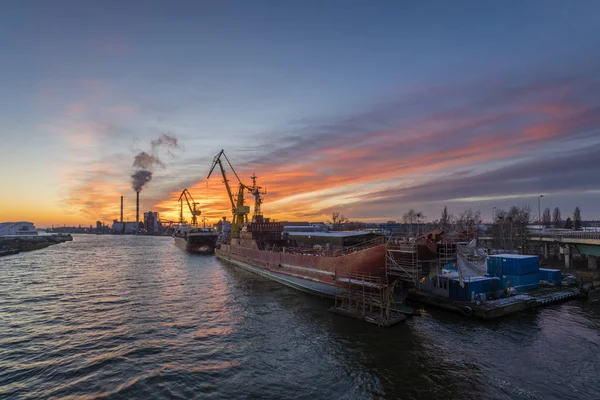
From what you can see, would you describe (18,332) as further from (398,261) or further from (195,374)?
Result: (398,261)

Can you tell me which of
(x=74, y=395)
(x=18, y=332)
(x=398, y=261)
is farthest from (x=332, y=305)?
(x=18, y=332)

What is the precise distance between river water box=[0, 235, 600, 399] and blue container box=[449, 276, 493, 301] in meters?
2.95

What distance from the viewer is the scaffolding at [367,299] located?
26.5 m

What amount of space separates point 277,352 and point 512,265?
103ft

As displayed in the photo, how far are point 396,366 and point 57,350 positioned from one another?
73.3ft

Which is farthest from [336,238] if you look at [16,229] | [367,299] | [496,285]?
[16,229]

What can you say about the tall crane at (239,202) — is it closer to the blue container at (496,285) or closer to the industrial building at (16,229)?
the blue container at (496,285)

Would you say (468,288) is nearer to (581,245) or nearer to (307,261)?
(307,261)

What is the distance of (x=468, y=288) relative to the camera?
31.7m

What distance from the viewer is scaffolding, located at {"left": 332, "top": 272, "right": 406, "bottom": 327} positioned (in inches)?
1044

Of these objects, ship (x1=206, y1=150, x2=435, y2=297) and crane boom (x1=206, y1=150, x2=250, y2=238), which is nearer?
ship (x1=206, y1=150, x2=435, y2=297)

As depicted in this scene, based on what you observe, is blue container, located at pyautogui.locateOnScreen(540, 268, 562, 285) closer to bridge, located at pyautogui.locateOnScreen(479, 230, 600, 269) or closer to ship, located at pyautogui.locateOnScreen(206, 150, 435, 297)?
bridge, located at pyautogui.locateOnScreen(479, 230, 600, 269)

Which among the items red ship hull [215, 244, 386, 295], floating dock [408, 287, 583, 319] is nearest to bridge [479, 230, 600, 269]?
floating dock [408, 287, 583, 319]

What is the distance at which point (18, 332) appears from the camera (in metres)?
24.9
